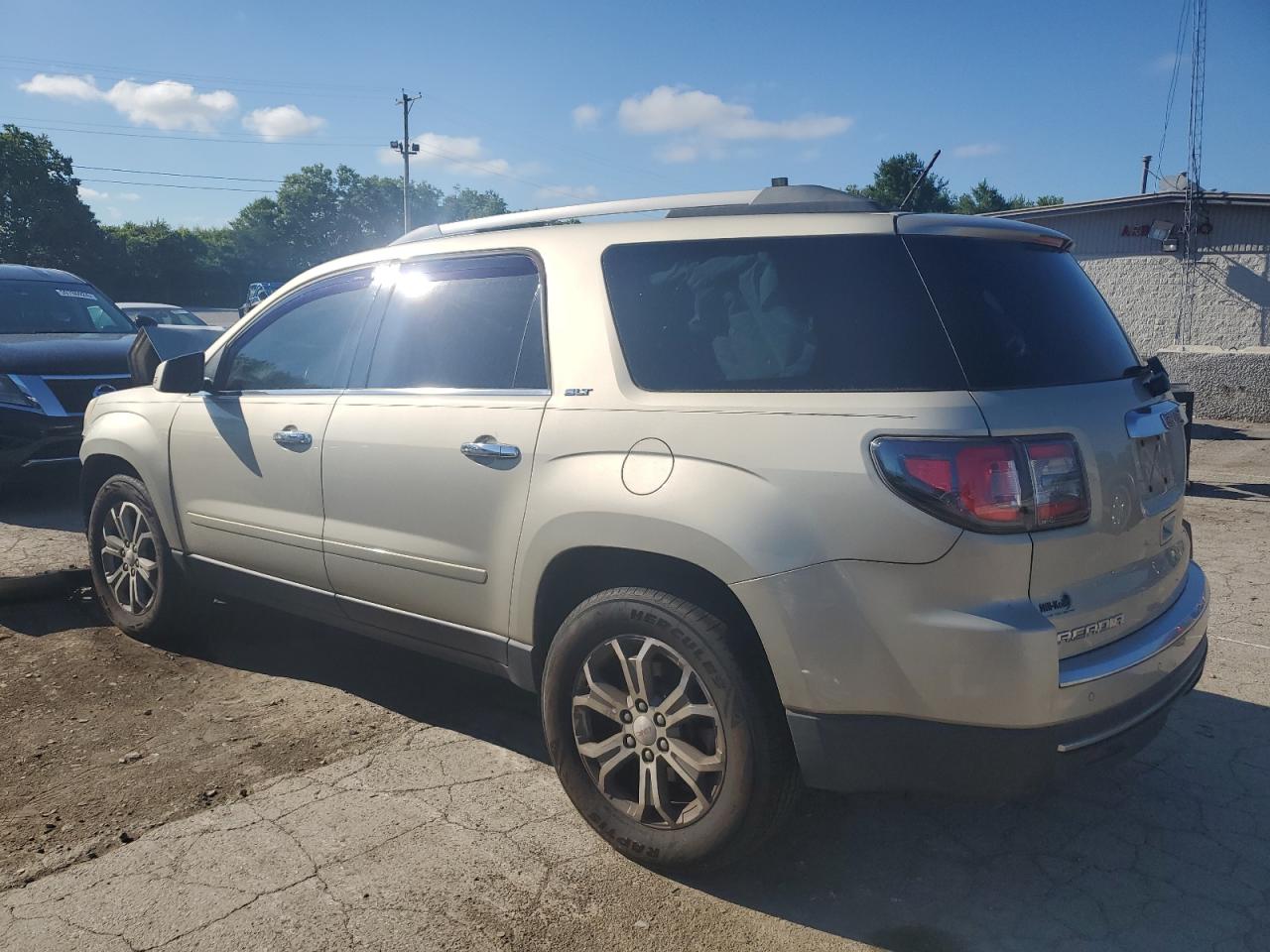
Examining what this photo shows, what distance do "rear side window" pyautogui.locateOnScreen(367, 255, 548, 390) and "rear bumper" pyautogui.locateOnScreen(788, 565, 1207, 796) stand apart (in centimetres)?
143

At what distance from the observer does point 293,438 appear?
3830mm

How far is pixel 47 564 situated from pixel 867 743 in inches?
210

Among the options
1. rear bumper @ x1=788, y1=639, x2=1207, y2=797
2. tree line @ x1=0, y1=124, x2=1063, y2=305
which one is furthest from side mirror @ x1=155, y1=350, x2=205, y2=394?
tree line @ x1=0, y1=124, x2=1063, y2=305

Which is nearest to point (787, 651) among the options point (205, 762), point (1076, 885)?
point (1076, 885)

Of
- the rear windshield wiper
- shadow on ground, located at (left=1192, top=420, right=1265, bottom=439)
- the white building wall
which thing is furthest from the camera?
the white building wall

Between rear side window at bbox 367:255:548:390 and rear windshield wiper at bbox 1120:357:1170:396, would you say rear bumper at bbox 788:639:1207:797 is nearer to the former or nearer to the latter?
rear windshield wiper at bbox 1120:357:1170:396

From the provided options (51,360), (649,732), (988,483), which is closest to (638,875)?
(649,732)

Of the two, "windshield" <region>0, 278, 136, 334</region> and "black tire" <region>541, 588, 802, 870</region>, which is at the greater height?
"windshield" <region>0, 278, 136, 334</region>

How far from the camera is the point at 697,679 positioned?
104 inches

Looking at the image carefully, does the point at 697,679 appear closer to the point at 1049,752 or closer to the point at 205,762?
the point at 1049,752

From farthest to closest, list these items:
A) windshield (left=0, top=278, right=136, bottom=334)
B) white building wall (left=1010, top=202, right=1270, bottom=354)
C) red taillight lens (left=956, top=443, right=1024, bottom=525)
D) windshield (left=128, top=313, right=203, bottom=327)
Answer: white building wall (left=1010, top=202, right=1270, bottom=354) < windshield (left=128, top=313, right=203, bottom=327) < windshield (left=0, top=278, right=136, bottom=334) < red taillight lens (left=956, top=443, right=1024, bottom=525)

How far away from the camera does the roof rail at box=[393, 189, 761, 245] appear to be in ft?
10.2

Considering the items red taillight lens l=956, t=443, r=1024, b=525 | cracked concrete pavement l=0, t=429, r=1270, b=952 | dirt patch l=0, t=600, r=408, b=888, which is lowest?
dirt patch l=0, t=600, r=408, b=888

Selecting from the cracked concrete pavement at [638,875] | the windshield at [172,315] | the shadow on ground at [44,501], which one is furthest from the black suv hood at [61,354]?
the windshield at [172,315]
